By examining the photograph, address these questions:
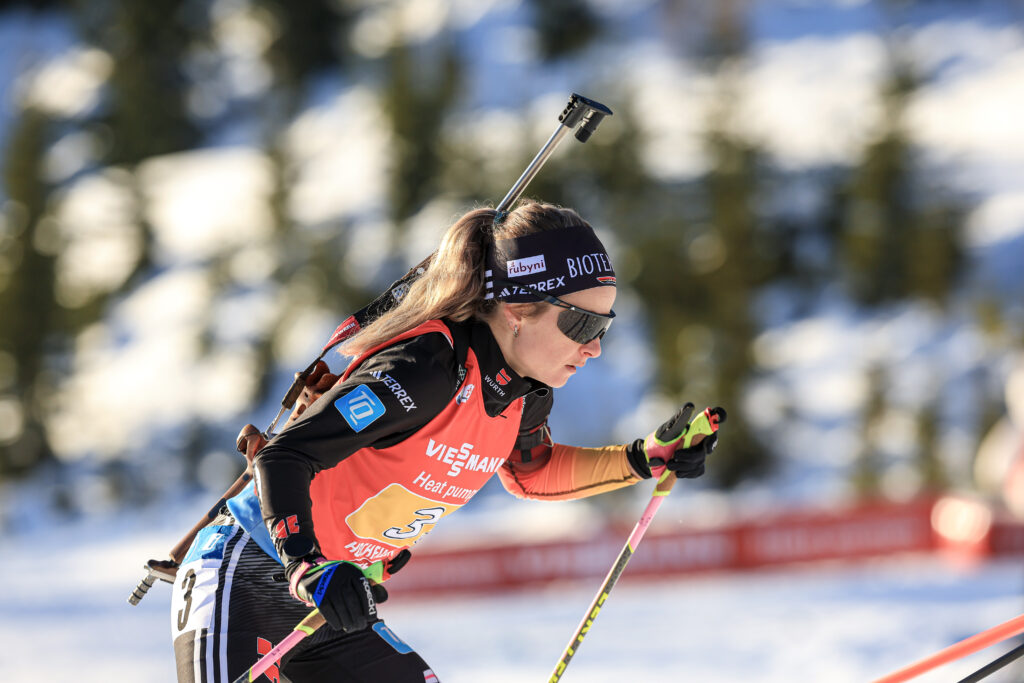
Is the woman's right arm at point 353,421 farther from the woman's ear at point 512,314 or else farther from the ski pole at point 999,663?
the ski pole at point 999,663

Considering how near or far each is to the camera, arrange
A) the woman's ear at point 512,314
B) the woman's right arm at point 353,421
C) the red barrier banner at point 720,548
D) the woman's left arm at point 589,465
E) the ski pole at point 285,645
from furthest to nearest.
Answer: the red barrier banner at point 720,548, the woman's left arm at point 589,465, the woman's ear at point 512,314, the ski pole at point 285,645, the woman's right arm at point 353,421

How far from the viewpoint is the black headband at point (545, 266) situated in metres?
3.04

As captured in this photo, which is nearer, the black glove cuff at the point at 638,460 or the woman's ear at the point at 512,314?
the woman's ear at the point at 512,314

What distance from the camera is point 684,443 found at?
3590 millimetres

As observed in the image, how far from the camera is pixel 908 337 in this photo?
22891 millimetres

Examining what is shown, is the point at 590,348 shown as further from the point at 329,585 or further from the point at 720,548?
the point at 720,548

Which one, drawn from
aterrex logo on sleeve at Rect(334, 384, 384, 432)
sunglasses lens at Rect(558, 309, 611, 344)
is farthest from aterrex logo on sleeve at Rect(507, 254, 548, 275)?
aterrex logo on sleeve at Rect(334, 384, 384, 432)

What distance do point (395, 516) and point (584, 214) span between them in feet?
72.0

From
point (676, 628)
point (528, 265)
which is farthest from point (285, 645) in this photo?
point (676, 628)

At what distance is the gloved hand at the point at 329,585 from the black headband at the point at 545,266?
2.93 ft

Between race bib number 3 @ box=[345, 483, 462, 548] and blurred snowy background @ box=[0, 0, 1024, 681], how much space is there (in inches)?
517

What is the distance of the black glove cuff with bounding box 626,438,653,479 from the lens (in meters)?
3.63

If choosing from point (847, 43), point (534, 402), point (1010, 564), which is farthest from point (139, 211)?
point (534, 402)

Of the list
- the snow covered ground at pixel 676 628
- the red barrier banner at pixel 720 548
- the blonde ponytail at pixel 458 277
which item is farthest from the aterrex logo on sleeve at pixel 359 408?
the red barrier banner at pixel 720 548
